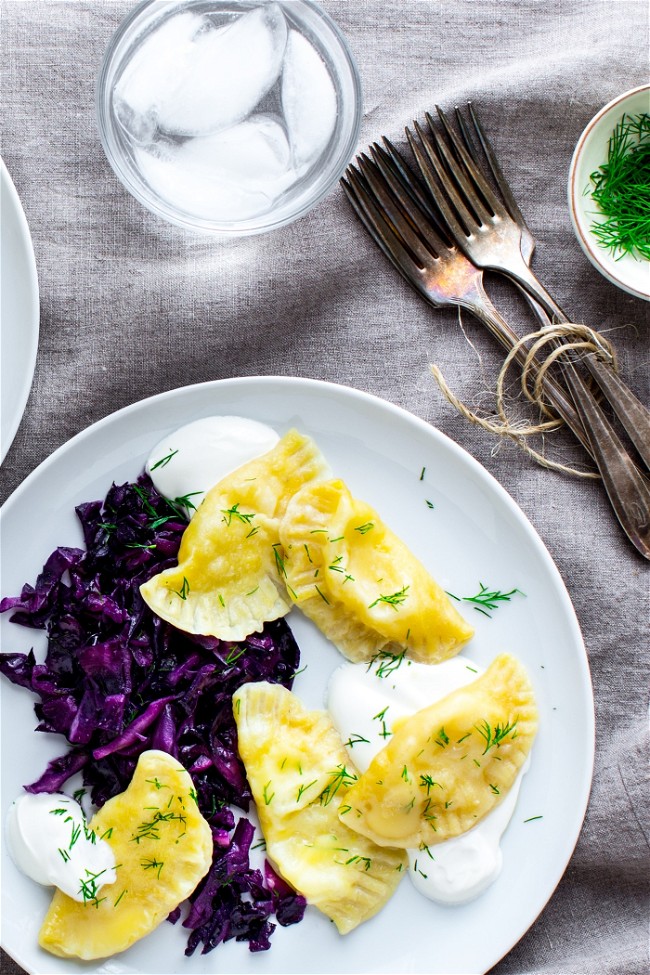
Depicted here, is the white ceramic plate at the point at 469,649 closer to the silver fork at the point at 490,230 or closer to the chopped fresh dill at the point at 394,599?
the chopped fresh dill at the point at 394,599

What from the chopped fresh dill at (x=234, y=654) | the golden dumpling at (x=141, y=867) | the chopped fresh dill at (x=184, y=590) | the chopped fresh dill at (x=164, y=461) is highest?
the chopped fresh dill at (x=164, y=461)

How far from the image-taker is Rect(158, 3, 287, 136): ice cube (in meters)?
2.81

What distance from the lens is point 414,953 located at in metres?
2.94

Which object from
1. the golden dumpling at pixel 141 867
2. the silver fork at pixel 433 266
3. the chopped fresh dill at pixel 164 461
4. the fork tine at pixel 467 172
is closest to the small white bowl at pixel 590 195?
the fork tine at pixel 467 172

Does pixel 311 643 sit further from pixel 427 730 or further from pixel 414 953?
pixel 414 953

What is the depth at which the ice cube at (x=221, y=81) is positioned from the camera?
9.21 feet

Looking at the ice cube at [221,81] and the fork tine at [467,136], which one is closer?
the ice cube at [221,81]

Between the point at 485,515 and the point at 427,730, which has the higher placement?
the point at 485,515

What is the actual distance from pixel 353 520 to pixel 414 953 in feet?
4.67

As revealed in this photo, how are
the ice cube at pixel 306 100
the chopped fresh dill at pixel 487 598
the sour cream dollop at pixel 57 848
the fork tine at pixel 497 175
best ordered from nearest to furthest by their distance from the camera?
the sour cream dollop at pixel 57 848, the ice cube at pixel 306 100, the chopped fresh dill at pixel 487 598, the fork tine at pixel 497 175

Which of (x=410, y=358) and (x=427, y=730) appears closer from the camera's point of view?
(x=427, y=730)

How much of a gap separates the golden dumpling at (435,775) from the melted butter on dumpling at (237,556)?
0.58 metres

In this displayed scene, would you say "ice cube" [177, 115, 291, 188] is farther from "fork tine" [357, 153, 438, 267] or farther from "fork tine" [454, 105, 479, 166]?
"fork tine" [454, 105, 479, 166]

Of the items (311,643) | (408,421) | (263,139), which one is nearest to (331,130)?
(263,139)
